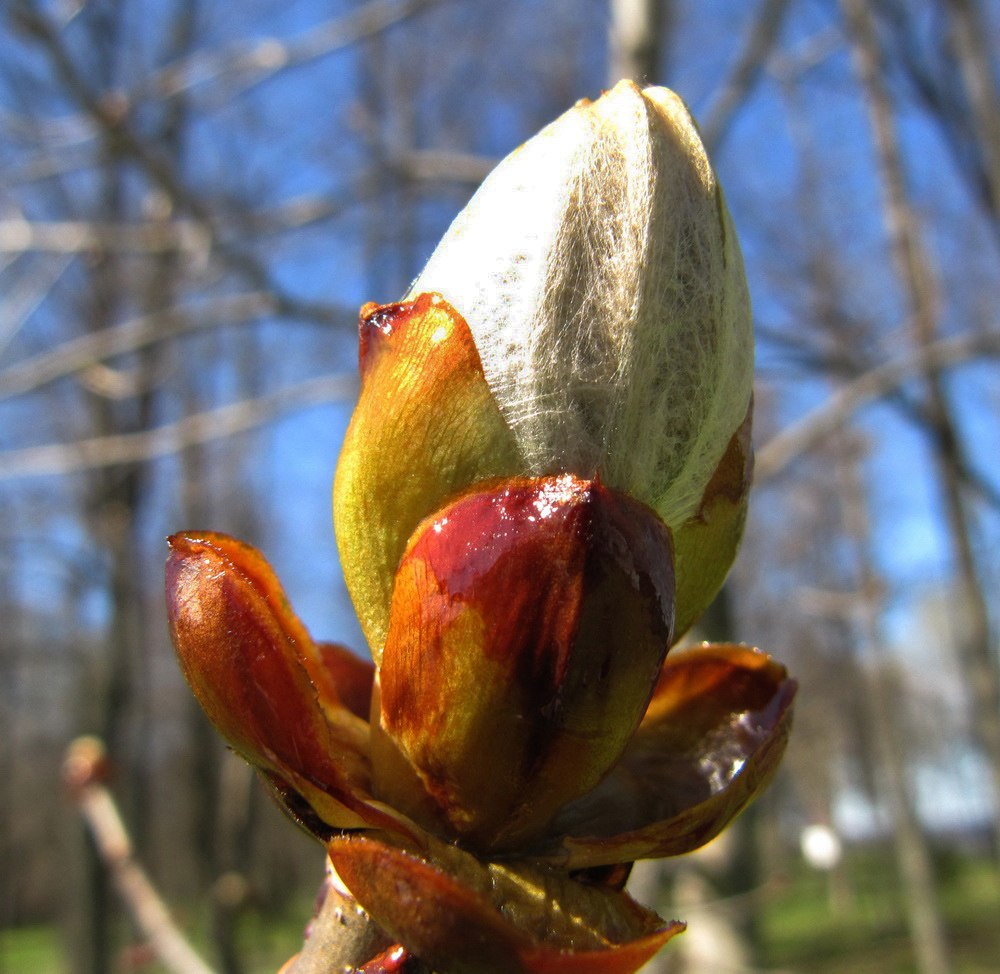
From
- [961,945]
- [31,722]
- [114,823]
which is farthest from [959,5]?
[31,722]

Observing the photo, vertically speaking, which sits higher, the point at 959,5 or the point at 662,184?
the point at 959,5

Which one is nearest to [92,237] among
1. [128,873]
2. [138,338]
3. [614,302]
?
[138,338]

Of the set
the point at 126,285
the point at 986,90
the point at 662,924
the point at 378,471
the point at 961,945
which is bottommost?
the point at 961,945

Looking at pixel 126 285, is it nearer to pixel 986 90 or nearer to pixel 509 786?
pixel 986 90

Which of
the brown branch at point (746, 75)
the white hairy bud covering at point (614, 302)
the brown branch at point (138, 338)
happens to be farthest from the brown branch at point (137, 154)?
the white hairy bud covering at point (614, 302)

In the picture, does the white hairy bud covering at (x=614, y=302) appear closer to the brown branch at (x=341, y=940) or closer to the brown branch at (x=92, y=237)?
the brown branch at (x=341, y=940)
